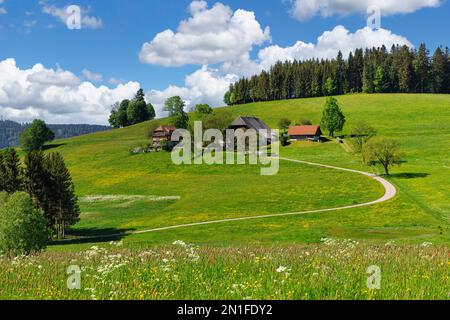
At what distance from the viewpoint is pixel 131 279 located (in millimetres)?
10164

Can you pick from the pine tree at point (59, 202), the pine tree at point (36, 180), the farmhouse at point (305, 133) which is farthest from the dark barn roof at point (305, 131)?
the pine tree at point (36, 180)

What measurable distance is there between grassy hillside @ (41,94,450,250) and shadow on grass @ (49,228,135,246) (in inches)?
28.7

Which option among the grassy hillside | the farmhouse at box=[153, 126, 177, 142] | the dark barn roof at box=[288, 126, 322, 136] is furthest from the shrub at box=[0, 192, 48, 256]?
the dark barn roof at box=[288, 126, 322, 136]

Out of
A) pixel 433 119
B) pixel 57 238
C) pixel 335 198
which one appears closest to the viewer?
pixel 57 238

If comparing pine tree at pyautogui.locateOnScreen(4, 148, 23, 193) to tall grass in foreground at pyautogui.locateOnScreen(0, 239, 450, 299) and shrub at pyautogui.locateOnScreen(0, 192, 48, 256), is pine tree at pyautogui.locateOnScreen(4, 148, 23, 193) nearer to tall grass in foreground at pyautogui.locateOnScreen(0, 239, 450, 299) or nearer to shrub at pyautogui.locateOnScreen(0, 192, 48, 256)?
shrub at pyautogui.locateOnScreen(0, 192, 48, 256)

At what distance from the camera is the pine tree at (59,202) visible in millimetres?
64125

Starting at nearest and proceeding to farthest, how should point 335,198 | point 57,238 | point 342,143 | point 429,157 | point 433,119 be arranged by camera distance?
point 57,238 → point 335,198 → point 429,157 → point 342,143 → point 433,119

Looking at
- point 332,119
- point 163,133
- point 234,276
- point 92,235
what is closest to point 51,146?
point 163,133

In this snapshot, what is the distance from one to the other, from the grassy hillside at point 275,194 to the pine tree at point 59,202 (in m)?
3.05

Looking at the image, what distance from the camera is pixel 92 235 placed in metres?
59.8

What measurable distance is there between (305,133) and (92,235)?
9007 centimetres
